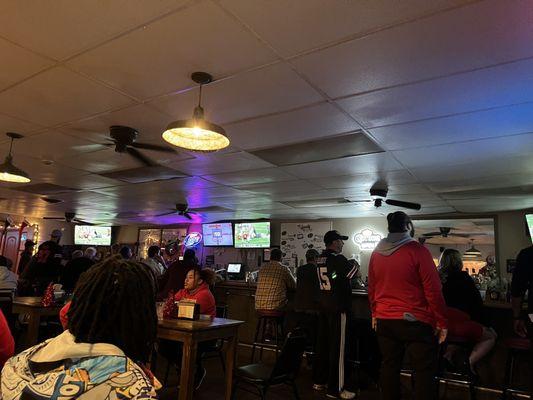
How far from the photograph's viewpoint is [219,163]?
466 centimetres

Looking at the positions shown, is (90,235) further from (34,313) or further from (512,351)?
(512,351)

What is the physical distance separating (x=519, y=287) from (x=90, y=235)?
11.4 m

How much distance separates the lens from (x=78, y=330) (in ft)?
3.92

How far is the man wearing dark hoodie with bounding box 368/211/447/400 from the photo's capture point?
2848 mm

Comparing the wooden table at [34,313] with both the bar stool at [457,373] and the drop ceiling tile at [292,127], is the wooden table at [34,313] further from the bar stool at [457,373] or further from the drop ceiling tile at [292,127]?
the bar stool at [457,373]

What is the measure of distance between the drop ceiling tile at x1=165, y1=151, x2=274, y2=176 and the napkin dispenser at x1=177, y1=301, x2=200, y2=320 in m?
1.63

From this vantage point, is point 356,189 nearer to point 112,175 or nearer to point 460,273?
point 460,273

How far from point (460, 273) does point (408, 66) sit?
2550mm

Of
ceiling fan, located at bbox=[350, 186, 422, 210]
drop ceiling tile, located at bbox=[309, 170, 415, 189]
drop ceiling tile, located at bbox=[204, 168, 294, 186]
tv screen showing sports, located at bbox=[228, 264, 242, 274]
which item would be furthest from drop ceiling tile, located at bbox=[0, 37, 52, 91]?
tv screen showing sports, located at bbox=[228, 264, 242, 274]

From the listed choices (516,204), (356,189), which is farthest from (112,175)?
(516,204)

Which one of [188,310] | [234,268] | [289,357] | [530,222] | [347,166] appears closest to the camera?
[289,357]

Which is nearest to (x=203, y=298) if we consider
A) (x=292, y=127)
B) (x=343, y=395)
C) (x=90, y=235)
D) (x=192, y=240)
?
(x=343, y=395)

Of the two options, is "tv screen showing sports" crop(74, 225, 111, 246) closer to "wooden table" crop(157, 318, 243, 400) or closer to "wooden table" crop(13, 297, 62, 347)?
"wooden table" crop(13, 297, 62, 347)

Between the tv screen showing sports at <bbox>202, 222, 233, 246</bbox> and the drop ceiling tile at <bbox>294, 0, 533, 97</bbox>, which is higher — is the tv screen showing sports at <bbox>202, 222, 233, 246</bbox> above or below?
below
